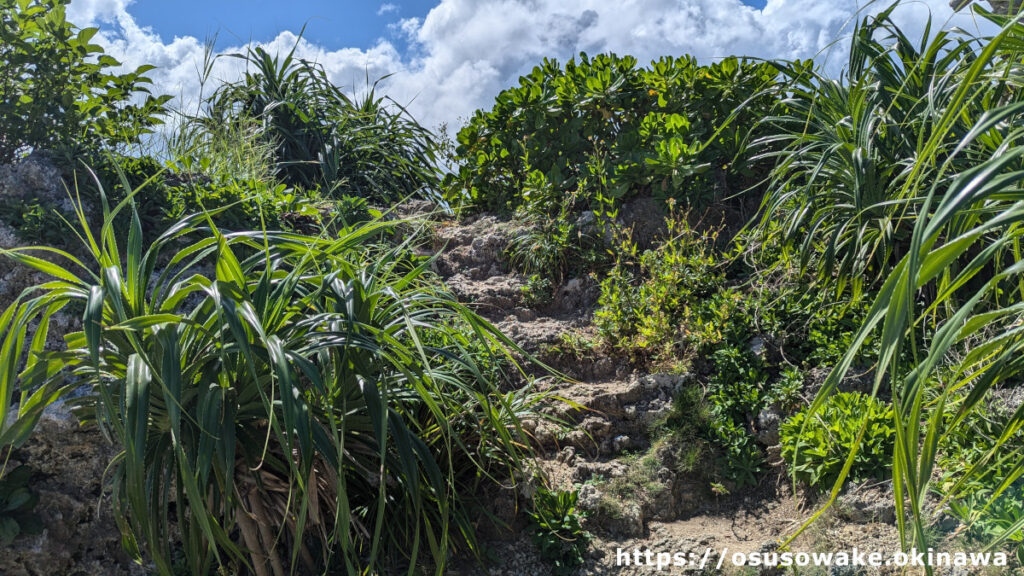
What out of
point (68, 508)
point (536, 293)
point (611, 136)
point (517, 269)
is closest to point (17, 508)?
point (68, 508)

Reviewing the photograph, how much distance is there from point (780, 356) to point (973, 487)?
1306 mm

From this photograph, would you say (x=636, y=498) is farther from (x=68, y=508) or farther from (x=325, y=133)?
(x=325, y=133)

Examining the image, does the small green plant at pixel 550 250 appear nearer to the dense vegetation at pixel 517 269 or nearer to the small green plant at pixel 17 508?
the dense vegetation at pixel 517 269

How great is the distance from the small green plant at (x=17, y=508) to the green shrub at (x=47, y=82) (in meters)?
2.30

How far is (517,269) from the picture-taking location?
5.15 meters

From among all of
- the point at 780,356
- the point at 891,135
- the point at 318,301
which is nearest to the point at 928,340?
the point at 780,356

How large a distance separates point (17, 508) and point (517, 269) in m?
3.06

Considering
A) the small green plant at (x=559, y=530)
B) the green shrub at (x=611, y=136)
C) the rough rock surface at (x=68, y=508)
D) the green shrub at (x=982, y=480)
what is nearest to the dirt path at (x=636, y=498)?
the small green plant at (x=559, y=530)

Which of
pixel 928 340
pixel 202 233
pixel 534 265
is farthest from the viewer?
pixel 534 265

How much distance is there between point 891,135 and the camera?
4.00 m

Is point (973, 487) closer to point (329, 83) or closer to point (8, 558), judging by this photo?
point (8, 558)

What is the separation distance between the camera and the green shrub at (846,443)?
3123mm

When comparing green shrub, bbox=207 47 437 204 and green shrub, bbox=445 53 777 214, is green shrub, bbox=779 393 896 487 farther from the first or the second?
green shrub, bbox=207 47 437 204

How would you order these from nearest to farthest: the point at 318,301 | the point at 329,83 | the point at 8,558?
the point at 318,301 → the point at 8,558 → the point at 329,83
